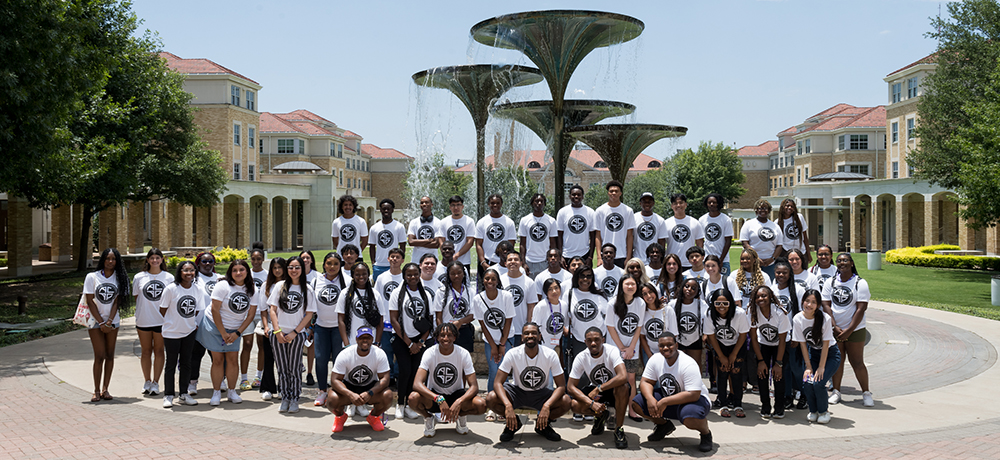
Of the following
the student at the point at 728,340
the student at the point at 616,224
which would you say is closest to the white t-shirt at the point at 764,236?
the student at the point at 616,224

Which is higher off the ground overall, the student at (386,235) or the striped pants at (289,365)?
the student at (386,235)

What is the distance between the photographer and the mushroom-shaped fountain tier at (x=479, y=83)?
51.0ft

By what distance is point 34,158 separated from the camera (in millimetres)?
14281

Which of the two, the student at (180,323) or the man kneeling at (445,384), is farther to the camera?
the student at (180,323)

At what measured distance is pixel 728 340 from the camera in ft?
25.6

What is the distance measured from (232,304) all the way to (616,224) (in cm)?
514

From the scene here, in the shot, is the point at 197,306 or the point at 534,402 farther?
the point at 197,306

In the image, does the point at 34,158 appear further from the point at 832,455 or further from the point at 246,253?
the point at 246,253

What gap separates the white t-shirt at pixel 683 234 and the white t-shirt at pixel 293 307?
16.9 feet

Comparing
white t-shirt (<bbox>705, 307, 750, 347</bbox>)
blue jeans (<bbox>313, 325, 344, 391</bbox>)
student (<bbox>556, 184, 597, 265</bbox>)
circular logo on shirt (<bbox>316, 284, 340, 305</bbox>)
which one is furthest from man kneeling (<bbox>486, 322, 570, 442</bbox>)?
student (<bbox>556, 184, 597, 265</bbox>)

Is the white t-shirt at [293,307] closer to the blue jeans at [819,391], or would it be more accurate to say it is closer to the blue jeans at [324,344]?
the blue jeans at [324,344]

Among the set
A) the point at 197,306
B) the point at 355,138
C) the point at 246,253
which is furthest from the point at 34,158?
the point at 355,138

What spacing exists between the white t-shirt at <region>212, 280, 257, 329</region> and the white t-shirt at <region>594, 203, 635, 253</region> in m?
4.76

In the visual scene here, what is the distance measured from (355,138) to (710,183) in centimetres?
4589
